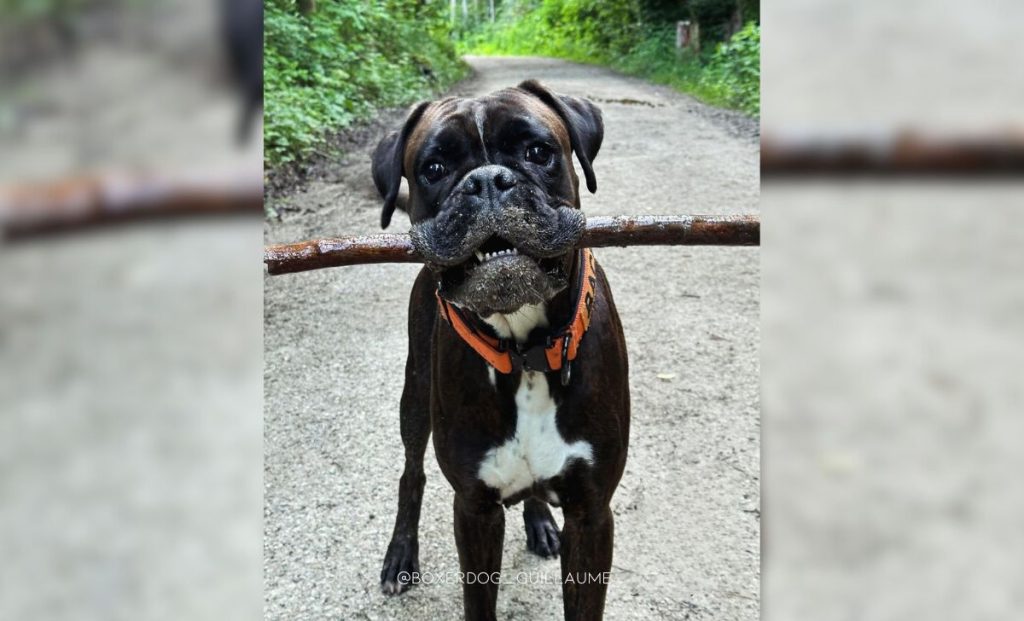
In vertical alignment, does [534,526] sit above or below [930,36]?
below

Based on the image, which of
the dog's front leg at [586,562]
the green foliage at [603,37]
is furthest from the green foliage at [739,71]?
the dog's front leg at [586,562]

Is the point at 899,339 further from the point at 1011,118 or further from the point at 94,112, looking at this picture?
the point at 94,112

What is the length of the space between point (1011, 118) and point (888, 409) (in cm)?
32

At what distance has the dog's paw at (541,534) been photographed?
2.29 meters

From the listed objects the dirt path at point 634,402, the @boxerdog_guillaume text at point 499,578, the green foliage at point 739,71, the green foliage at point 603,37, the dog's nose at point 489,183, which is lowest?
the @boxerdog_guillaume text at point 499,578

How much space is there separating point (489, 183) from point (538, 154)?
0.84 feet

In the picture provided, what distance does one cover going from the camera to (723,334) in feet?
6.55

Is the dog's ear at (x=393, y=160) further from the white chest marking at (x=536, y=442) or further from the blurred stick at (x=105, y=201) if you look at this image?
the blurred stick at (x=105, y=201)

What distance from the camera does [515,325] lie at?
174 centimetres

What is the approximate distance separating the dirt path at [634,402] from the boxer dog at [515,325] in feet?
0.55

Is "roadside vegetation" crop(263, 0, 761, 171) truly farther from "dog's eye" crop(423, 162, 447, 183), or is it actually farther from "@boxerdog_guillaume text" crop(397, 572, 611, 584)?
"@boxerdog_guillaume text" crop(397, 572, 611, 584)

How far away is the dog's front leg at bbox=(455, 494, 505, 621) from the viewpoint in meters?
1.93

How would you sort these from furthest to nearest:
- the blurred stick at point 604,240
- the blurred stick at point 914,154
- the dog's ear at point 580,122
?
1. the dog's ear at point 580,122
2. the blurred stick at point 604,240
3. the blurred stick at point 914,154

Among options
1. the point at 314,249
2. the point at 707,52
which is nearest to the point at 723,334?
the point at 707,52
